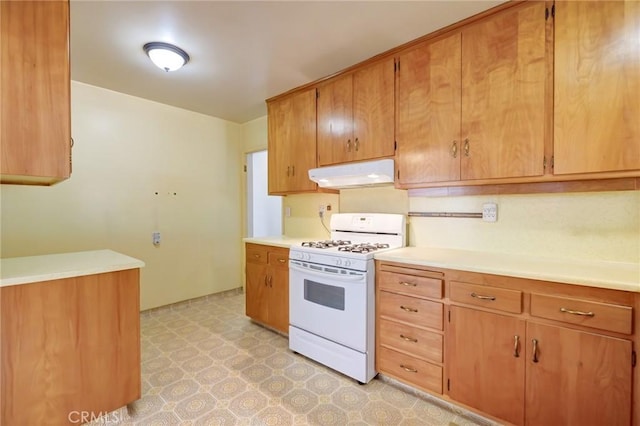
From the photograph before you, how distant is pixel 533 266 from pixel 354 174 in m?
1.34

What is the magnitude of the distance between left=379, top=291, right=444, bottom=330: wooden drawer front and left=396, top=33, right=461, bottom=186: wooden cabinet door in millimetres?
850

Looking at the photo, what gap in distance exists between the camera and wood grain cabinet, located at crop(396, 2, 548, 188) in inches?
67.2

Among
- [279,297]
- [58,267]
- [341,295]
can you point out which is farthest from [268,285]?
[58,267]

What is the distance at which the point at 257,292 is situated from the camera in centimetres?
304

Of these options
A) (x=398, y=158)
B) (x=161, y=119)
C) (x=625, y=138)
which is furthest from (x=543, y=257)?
(x=161, y=119)

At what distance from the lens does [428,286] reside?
1.84 metres

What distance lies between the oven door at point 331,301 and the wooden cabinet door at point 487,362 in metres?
0.57

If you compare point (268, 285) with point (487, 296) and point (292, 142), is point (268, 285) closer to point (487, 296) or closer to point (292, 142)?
point (292, 142)

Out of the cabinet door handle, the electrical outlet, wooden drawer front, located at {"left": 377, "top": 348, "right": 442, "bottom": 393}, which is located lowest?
wooden drawer front, located at {"left": 377, "top": 348, "right": 442, "bottom": 393}

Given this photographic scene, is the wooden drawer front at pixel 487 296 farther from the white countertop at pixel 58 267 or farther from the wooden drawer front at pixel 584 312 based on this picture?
the white countertop at pixel 58 267

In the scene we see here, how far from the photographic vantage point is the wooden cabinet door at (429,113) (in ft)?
6.54

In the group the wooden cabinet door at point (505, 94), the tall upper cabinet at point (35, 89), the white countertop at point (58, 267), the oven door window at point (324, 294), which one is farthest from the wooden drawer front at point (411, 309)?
the tall upper cabinet at point (35, 89)

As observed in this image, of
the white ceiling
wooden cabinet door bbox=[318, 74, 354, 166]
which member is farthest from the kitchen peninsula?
wooden cabinet door bbox=[318, 74, 354, 166]

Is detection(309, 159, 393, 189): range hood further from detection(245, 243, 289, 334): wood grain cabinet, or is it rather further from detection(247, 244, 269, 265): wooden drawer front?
detection(247, 244, 269, 265): wooden drawer front
